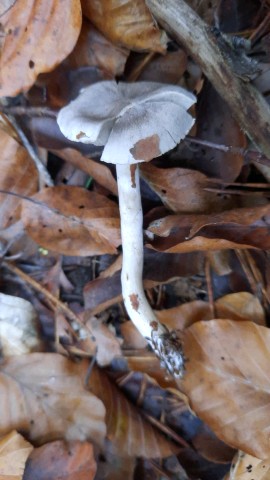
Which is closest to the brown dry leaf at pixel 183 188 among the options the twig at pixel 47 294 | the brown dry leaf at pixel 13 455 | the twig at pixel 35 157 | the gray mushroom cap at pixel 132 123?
the gray mushroom cap at pixel 132 123

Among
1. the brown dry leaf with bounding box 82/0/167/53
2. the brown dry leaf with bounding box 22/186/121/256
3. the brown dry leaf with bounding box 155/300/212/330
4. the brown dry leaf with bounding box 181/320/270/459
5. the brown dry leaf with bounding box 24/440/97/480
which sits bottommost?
the brown dry leaf with bounding box 24/440/97/480

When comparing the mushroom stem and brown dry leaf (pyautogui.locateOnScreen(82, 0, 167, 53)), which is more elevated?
brown dry leaf (pyautogui.locateOnScreen(82, 0, 167, 53))

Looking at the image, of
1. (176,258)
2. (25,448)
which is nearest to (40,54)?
(176,258)

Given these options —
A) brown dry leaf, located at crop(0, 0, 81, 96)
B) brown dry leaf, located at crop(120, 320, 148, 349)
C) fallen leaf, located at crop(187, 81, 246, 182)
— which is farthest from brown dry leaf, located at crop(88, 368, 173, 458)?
brown dry leaf, located at crop(0, 0, 81, 96)

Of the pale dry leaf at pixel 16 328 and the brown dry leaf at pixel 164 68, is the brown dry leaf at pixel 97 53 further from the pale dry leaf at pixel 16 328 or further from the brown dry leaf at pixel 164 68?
the pale dry leaf at pixel 16 328

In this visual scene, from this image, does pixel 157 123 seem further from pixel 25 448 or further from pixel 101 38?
pixel 25 448

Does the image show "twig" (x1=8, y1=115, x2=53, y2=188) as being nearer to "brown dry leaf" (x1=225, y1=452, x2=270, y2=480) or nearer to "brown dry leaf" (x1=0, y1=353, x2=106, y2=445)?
"brown dry leaf" (x1=0, y1=353, x2=106, y2=445)

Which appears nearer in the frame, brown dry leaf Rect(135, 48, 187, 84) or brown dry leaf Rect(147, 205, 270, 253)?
brown dry leaf Rect(147, 205, 270, 253)
